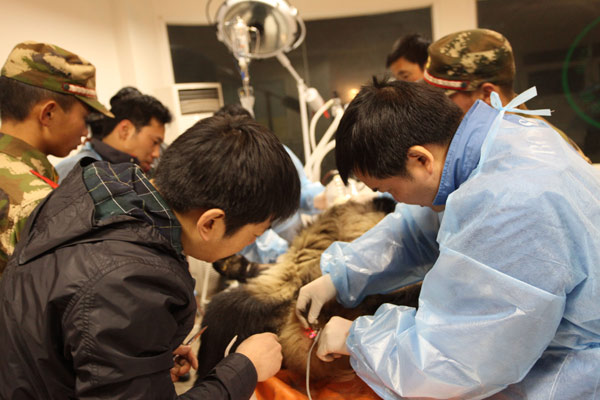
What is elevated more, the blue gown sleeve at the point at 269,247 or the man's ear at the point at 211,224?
the man's ear at the point at 211,224

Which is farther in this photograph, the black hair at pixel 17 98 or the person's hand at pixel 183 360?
the black hair at pixel 17 98

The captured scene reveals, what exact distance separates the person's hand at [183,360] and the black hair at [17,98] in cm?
87

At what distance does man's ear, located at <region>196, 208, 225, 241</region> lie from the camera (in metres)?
0.80

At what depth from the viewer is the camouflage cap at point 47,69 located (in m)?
1.30

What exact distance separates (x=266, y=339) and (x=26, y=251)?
1.82 ft

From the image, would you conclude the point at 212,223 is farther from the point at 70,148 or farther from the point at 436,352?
the point at 70,148

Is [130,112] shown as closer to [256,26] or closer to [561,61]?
[256,26]

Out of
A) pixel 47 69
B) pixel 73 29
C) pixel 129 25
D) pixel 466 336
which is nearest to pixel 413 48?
pixel 47 69

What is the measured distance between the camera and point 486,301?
78 centimetres

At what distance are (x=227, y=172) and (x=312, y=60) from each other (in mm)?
3366

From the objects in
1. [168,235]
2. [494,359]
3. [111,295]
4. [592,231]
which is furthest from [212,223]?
[592,231]

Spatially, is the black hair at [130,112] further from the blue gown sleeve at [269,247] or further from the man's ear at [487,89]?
the man's ear at [487,89]

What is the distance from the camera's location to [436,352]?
829 millimetres

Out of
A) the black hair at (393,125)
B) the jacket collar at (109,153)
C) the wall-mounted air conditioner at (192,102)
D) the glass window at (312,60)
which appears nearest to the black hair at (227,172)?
the black hair at (393,125)
